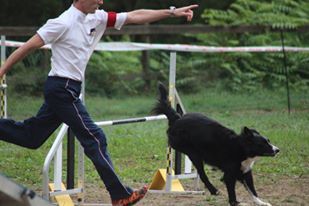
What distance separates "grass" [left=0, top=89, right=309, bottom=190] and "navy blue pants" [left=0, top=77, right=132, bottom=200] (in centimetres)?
180

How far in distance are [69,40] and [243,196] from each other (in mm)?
2599

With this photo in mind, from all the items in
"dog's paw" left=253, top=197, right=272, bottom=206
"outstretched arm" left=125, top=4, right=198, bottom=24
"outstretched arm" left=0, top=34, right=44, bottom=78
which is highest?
"outstretched arm" left=125, top=4, right=198, bottom=24

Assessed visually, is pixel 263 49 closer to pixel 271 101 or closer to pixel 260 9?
pixel 271 101

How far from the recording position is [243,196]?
7.57 meters

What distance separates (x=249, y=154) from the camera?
696 centimetres

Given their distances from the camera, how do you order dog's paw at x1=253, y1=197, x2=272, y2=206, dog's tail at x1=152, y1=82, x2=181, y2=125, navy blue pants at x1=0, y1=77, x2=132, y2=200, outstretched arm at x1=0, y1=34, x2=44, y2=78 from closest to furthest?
outstretched arm at x1=0, y1=34, x2=44, y2=78 → navy blue pants at x1=0, y1=77, x2=132, y2=200 → dog's paw at x1=253, y1=197, x2=272, y2=206 → dog's tail at x1=152, y1=82, x2=181, y2=125

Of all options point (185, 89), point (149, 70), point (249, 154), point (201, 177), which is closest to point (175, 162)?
point (201, 177)

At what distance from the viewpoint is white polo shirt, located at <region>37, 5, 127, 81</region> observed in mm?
5934

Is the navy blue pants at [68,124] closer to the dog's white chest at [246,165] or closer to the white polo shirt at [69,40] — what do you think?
the white polo shirt at [69,40]

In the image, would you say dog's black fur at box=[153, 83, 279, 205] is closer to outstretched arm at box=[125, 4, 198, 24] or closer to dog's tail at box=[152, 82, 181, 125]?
dog's tail at box=[152, 82, 181, 125]

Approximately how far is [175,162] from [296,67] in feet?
29.2

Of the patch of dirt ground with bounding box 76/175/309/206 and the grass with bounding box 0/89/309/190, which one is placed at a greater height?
the patch of dirt ground with bounding box 76/175/309/206

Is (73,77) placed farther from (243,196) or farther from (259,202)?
(243,196)

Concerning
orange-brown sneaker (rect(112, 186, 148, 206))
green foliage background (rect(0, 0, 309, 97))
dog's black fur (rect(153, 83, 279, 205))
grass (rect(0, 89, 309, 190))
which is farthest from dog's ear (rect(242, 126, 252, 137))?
green foliage background (rect(0, 0, 309, 97))
